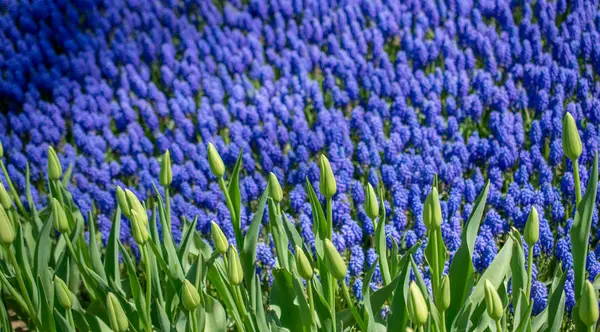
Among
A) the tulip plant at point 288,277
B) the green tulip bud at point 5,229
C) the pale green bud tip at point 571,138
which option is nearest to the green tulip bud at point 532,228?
the tulip plant at point 288,277

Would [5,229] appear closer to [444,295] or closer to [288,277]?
[288,277]

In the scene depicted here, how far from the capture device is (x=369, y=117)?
3.44 m

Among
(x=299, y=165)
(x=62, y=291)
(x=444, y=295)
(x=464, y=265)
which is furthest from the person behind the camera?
(x=299, y=165)

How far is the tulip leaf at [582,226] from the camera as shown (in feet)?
5.76

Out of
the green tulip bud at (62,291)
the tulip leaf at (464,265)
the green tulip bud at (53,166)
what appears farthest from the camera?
the green tulip bud at (53,166)

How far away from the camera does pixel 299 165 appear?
10.5 feet

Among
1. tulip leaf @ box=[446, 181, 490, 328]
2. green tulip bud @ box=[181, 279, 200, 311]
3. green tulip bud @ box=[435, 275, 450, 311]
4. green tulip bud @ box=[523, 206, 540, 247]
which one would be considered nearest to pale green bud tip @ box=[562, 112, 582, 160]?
green tulip bud @ box=[523, 206, 540, 247]

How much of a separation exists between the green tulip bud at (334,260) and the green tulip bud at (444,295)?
0.20 meters

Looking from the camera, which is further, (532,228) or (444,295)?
(532,228)

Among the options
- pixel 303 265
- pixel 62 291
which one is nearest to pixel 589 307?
pixel 303 265

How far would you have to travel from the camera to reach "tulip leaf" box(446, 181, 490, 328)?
198cm

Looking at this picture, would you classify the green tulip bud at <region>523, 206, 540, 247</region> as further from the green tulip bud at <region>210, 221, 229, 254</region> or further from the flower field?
the green tulip bud at <region>210, 221, 229, 254</region>

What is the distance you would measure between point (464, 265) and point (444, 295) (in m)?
0.37

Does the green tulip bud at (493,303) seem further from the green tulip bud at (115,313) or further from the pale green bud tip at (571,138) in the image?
the green tulip bud at (115,313)
